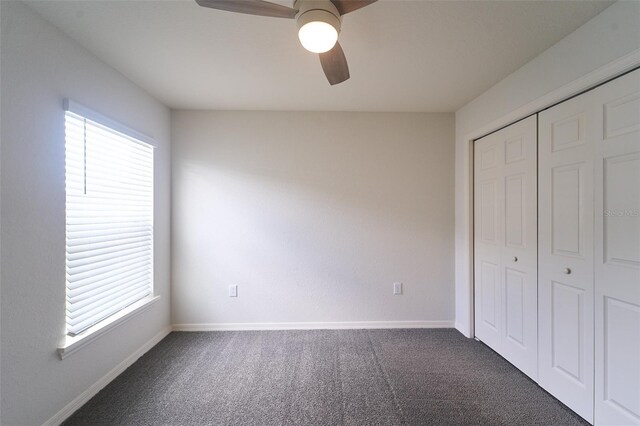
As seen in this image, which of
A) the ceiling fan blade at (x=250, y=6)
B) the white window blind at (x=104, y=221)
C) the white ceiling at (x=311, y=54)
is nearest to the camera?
the ceiling fan blade at (x=250, y=6)

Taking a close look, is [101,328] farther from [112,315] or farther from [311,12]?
[311,12]

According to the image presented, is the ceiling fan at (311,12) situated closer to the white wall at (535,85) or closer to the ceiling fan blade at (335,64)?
the ceiling fan blade at (335,64)

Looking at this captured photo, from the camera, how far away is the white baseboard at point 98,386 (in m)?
1.50

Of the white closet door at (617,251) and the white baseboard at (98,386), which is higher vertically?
the white closet door at (617,251)

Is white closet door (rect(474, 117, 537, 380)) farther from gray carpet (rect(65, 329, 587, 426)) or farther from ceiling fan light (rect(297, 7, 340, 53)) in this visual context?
ceiling fan light (rect(297, 7, 340, 53))

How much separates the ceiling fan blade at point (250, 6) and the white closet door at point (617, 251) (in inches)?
→ 71.4

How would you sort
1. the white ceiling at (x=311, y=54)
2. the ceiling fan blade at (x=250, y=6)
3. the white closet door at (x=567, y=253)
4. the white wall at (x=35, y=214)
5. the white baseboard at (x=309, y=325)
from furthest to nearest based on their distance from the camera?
the white baseboard at (x=309, y=325)
the white closet door at (x=567, y=253)
the white ceiling at (x=311, y=54)
the white wall at (x=35, y=214)
the ceiling fan blade at (x=250, y=6)

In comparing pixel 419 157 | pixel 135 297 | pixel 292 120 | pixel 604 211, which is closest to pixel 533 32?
pixel 604 211

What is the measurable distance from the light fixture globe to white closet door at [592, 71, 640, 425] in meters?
1.59

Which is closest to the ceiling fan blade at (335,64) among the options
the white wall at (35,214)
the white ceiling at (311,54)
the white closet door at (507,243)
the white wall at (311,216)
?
the white ceiling at (311,54)

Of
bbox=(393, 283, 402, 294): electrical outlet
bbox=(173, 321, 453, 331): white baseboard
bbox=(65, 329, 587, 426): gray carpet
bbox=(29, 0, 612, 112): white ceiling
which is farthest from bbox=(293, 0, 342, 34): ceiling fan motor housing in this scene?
bbox=(173, 321, 453, 331): white baseboard

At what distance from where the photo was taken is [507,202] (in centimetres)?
210

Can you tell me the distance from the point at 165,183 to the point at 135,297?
1.14 metres

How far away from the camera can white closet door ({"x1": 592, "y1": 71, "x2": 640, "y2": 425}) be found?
4.19 feet
